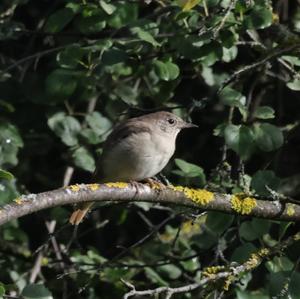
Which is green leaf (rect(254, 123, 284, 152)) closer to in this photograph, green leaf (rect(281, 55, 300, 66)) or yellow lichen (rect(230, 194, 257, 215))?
green leaf (rect(281, 55, 300, 66))

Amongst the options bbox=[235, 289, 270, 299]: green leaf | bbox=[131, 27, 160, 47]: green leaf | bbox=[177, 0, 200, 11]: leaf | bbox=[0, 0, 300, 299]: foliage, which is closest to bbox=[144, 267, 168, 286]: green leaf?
bbox=[0, 0, 300, 299]: foliage

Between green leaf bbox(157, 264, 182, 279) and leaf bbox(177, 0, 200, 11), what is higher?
leaf bbox(177, 0, 200, 11)

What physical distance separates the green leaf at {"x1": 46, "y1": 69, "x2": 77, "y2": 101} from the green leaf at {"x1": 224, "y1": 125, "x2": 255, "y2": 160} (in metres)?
0.98

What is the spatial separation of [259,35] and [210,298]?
7.40ft

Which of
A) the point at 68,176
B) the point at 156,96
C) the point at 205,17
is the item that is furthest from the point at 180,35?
the point at 68,176

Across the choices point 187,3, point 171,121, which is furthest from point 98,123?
point 187,3

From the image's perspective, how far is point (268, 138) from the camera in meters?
4.70

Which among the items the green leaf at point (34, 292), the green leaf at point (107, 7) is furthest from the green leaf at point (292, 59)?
the green leaf at point (34, 292)

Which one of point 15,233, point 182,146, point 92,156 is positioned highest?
point 92,156

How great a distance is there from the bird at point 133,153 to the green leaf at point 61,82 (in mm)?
382

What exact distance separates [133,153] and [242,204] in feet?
3.47

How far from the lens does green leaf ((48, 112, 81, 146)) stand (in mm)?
5234

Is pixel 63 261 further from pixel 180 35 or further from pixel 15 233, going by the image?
pixel 180 35

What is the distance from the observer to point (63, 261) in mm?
5355
